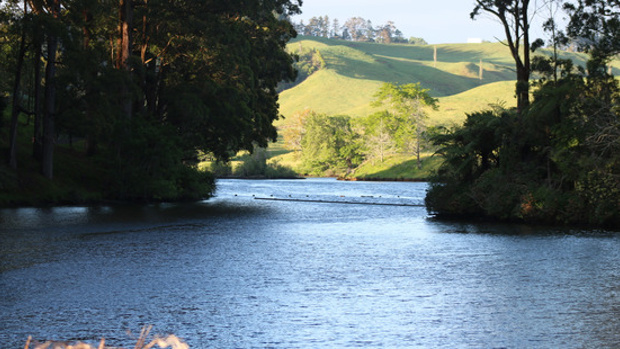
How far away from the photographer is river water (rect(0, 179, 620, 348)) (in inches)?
379

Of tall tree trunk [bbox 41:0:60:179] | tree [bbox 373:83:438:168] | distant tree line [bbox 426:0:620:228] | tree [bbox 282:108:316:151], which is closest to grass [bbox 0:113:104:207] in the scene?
tall tree trunk [bbox 41:0:60:179]

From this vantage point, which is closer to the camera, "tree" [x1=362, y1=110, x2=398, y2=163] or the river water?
the river water

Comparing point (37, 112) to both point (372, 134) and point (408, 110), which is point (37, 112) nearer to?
point (408, 110)

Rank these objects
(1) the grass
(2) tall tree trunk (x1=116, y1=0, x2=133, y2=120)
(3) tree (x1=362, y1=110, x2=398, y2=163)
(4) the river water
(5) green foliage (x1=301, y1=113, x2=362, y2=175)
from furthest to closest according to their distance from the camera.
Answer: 1. (5) green foliage (x1=301, y1=113, x2=362, y2=175)
2. (3) tree (x1=362, y1=110, x2=398, y2=163)
3. (2) tall tree trunk (x1=116, y1=0, x2=133, y2=120)
4. (1) the grass
5. (4) the river water

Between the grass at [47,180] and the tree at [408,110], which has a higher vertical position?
the tree at [408,110]

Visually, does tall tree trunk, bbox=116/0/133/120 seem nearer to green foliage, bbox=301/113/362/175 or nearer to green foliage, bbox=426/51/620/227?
green foliage, bbox=426/51/620/227

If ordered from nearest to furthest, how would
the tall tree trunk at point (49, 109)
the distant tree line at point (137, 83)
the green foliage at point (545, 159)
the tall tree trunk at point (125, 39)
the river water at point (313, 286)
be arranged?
the river water at point (313, 286), the green foliage at point (545, 159), the distant tree line at point (137, 83), the tall tree trunk at point (49, 109), the tall tree trunk at point (125, 39)

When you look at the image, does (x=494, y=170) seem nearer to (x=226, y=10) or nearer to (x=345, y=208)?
(x=345, y=208)

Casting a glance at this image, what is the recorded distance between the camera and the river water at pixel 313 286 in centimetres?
963

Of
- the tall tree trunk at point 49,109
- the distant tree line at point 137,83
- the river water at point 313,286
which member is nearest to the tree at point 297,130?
the distant tree line at point 137,83

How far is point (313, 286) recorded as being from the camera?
1360cm

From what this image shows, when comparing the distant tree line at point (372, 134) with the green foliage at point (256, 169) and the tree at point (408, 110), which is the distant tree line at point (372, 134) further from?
the green foliage at point (256, 169)

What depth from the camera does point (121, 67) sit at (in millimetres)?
42625

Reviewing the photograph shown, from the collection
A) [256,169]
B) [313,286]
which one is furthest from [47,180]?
[256,169]
